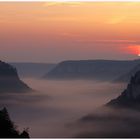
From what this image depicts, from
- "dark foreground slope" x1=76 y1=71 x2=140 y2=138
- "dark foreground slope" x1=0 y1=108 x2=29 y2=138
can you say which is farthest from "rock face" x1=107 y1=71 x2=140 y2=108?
"dark foreground slope" x1=0 y1=108 x2=29 y2=138

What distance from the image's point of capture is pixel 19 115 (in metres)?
198

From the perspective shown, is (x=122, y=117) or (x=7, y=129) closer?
(x=7, y=129)

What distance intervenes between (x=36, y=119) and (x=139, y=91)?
79.1 m

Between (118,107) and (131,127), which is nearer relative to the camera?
(131,127)

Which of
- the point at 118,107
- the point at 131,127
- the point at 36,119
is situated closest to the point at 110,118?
the point at 118,107

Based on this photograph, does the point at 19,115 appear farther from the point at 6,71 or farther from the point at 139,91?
the point at 139,91

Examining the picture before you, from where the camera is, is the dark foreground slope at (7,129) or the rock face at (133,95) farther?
the rock face at (133,95)

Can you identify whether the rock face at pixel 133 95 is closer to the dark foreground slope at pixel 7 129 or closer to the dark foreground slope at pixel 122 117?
the dark foreground slope at pixel 122 117

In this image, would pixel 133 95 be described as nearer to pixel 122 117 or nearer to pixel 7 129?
pixel 122 117

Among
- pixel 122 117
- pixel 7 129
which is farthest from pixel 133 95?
pixel 7 129

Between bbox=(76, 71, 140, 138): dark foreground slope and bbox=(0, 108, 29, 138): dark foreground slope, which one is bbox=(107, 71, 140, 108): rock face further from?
bbox=(0, 108, 29, 138): dark foreground slope

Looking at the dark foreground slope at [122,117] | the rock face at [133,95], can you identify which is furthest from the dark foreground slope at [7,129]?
the rock face at [133,95]

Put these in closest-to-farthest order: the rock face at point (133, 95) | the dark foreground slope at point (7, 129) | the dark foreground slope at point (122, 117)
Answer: the dark foreground slope at point (7, 129) < the dark foreground slope at point (122, 117) < the rock face at point (133, 95)

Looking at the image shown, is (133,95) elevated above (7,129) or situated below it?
above
